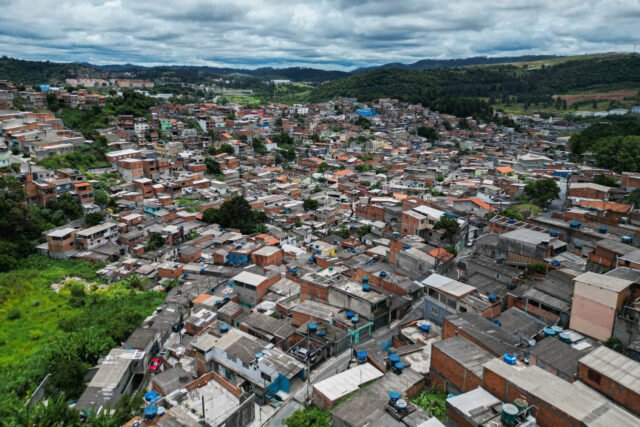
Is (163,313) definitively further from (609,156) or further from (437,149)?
(437,149)

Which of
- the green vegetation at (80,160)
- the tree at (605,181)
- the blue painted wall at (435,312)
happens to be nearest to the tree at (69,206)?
the green vegetation at (80,160)

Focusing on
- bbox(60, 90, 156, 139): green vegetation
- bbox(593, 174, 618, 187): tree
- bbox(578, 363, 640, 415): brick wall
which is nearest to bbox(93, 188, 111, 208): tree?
bbox(60, 90, 156, 139): green vegetation

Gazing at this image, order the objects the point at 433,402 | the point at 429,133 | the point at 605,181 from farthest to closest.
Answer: the point at 429,133, the point at 605,181, the point at 433,402

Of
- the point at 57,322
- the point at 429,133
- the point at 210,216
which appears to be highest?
the point at 429,133

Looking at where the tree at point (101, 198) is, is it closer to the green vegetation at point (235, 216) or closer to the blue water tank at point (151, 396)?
the green vegetation at point (235, 216)

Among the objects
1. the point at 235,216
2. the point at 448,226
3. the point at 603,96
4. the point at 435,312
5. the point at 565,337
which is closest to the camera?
the point at 565,337

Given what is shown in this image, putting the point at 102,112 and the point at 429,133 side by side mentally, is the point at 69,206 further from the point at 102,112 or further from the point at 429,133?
the point at 429,133

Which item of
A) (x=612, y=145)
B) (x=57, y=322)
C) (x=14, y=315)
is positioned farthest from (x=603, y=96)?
(x=14, y=315)
